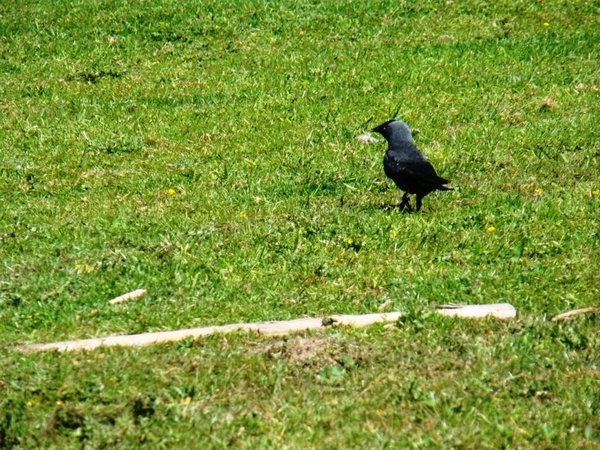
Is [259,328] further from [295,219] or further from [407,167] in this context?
[407,167]

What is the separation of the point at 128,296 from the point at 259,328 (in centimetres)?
129

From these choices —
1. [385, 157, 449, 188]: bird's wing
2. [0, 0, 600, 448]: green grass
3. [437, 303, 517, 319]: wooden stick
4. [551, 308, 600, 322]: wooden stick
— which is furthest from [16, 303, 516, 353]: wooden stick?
[385, 157, 449, 188]: bird's wing

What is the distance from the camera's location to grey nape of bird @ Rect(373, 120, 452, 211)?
8539 millimetres

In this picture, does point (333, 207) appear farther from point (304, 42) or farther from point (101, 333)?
point (304, 42)

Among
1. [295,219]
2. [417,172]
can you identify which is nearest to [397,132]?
[417,172]

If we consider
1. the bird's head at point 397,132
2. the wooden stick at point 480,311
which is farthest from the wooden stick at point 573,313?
the bird's head at point 397,132

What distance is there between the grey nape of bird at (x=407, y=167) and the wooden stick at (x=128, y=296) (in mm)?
2874

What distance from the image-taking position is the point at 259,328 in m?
6.39

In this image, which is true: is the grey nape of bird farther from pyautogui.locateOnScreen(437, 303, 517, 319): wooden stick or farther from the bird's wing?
pyautogui.locateOnScreen(437, 303, 517, 319): wooden stick

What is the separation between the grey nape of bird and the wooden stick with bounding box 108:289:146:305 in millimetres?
2874

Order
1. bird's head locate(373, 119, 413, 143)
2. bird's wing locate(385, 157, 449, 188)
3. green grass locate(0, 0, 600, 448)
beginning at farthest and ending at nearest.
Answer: bird's head locate(373, 119, 413, 143) < bird's wing locate(385, 157, 449, 188) < green grass locate(0, 0, 600, 448)

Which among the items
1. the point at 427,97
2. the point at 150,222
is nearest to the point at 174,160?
the point at 150,222

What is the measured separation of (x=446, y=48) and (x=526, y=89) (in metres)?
1.96

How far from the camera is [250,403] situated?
18.1 feet
